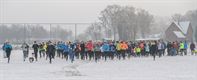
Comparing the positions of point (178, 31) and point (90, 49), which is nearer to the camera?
point (90, 49)

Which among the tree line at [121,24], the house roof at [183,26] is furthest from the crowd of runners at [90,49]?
the house roof at [183,26]

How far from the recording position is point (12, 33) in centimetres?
8325

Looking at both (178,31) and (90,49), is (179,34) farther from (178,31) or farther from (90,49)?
(90,49)

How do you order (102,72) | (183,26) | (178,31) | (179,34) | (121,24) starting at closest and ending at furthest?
1. (102,72)
2. (121,24)
3. (179,34)
4. (178,31)
5. (183,26)

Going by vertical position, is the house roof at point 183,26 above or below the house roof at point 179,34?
above

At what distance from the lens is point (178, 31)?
125m

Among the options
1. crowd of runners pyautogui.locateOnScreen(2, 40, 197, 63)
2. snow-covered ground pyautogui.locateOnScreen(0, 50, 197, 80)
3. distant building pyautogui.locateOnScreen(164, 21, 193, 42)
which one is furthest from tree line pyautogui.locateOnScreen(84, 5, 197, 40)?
snow-covered ground pyautogui.locateOnScreen(0, 50, 197, 80)

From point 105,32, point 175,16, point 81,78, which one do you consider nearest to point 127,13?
point 105,32

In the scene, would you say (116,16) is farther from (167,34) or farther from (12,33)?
(12,33)

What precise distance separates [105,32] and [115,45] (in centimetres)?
6191

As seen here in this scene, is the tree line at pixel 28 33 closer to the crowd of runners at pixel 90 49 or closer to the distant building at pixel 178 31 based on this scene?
the crowd of runners at pixel 90 49

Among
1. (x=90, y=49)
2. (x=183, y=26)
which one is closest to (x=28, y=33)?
(x=90, y=49)

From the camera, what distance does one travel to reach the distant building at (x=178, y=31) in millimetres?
121688

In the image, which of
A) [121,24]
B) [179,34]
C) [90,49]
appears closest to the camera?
[90,49]
